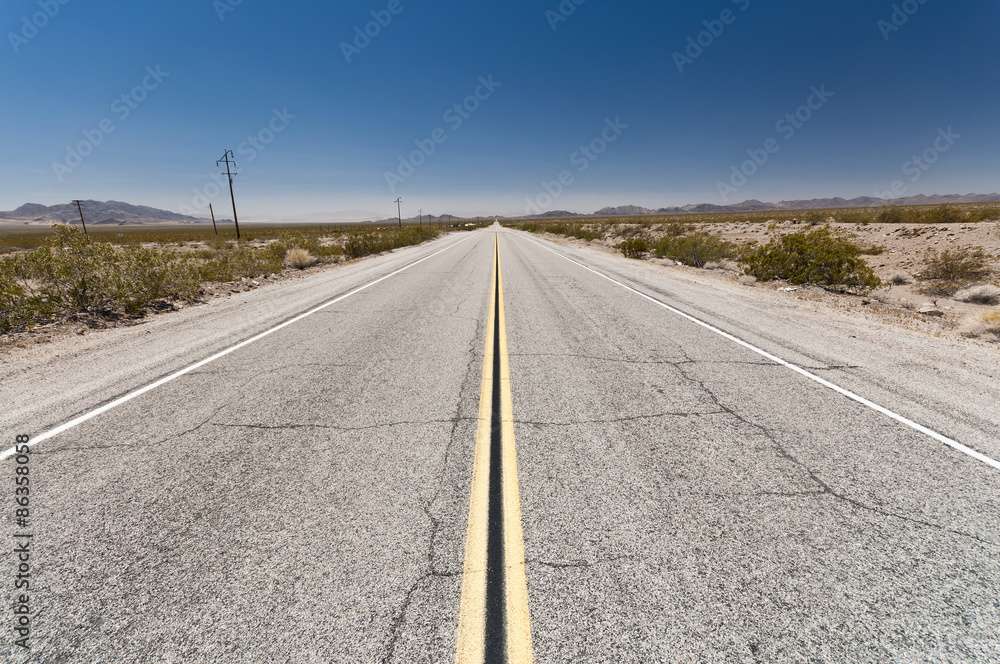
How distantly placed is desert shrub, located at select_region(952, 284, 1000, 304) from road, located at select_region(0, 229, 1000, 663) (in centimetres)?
805

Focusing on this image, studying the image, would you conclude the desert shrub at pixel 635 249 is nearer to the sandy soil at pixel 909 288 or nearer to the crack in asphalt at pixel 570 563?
the sandy soil at pixel 909 288

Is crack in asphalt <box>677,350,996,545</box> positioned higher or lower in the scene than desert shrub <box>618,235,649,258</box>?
lower

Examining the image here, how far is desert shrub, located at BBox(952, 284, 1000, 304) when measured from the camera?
10648 millimetres

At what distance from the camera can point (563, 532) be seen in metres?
2.43

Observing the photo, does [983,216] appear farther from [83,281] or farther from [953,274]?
[83,281]

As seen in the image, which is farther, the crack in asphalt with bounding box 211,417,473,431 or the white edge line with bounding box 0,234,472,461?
the crack in asphalt with bounding box 211,417,473,431

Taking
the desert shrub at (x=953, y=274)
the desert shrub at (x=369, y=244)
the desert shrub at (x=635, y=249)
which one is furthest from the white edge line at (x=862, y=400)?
the desert shrub at (x=369, y=244)

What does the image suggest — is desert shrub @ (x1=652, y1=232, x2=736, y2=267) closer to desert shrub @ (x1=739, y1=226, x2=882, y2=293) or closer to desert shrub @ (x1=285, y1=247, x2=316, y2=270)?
desert shrub @ (x1=739, y1=226, x2=882, y2=293)

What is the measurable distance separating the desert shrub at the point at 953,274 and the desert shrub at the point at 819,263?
212cm

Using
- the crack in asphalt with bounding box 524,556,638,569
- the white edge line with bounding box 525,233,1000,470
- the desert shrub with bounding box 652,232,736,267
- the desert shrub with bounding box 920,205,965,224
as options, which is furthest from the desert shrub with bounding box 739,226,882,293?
the desert shrub with bounding box 920,205,965,224

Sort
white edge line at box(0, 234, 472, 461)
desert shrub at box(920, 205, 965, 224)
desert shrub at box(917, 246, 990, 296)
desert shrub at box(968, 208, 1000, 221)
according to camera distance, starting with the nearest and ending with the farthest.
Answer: white edge line at box(0, 234, 472, 461)
desert shrub at box(917, 246, 990, 296)
desert shrub at box(968, 208, 1000, 221)
desert shrub at box(920, 205, 965, 224)

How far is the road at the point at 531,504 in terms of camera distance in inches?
72.7

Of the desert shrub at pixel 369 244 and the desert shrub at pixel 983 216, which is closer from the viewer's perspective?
the desert shrub at pixel 369 244

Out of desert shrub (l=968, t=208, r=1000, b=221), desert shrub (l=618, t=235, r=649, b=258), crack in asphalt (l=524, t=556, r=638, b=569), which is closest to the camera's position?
crack in asphalt (l=524, t=556, r=638, b=569)
